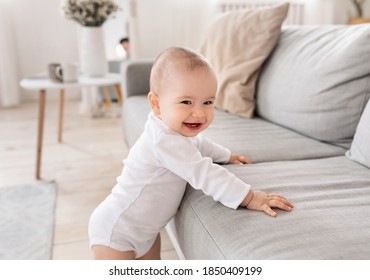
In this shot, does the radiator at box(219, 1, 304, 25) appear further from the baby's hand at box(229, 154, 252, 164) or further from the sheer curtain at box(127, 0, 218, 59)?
the baby's hand at box(229, 154, 252, 164)

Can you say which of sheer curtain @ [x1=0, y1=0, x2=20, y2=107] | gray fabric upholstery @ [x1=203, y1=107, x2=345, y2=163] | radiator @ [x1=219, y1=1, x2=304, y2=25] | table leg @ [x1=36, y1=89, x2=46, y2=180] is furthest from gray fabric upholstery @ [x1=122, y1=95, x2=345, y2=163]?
sheer curtain @ [x1=0, y1=0, x2=20, y2=107]

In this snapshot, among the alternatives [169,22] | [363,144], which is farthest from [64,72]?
[169,22]

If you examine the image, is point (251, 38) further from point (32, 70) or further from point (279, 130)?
point (32, 70)

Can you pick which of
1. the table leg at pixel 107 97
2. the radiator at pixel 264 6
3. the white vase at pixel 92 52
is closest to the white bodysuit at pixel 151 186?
the white vase at pixel 92 52

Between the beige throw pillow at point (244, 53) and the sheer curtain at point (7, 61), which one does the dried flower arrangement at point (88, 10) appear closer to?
the beige throw pillow at point (244, 53)

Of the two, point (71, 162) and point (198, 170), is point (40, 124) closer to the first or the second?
point (71, 162)

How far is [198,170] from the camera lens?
0.88 meters

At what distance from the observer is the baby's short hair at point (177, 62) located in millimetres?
866

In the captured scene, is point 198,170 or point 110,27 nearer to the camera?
point 198,170

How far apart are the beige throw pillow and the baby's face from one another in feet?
2.56

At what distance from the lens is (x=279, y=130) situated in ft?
4.79

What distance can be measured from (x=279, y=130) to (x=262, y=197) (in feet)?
2.20

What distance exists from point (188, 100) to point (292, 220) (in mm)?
336

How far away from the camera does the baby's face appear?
861 millimetres
